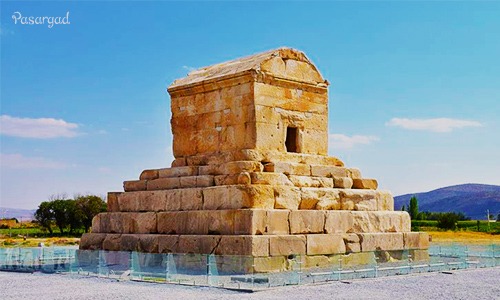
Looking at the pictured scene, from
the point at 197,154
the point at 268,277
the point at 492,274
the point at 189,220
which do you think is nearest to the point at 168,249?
the point at 189,220

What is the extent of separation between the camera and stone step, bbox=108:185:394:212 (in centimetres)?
1673

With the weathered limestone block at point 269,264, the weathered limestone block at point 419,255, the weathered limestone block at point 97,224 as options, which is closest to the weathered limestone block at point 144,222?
the weathered limestone block at point 97,224

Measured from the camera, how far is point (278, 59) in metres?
19.1

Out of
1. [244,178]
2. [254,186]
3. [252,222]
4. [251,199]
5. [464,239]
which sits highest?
[244,178]

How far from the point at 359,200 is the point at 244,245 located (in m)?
4.51

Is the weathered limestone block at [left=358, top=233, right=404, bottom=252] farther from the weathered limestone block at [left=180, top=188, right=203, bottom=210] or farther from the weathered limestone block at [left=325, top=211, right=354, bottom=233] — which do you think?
the weathered limestone block at [left=180, top=188, right=203, bottom=210]

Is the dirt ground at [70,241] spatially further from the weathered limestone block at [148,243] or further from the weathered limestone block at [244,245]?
the weathered limestone block at [244,245]

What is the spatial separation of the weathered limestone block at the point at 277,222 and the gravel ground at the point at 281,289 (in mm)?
2344

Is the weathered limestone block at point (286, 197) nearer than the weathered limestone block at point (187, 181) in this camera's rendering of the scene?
Yes

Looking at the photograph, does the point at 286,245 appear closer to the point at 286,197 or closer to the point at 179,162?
the point at 286,197

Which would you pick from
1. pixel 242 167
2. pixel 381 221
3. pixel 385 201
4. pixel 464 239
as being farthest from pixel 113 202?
pixel 464 239

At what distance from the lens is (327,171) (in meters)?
19.1

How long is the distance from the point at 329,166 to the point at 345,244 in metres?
2.37

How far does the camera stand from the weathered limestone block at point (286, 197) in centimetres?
1712
